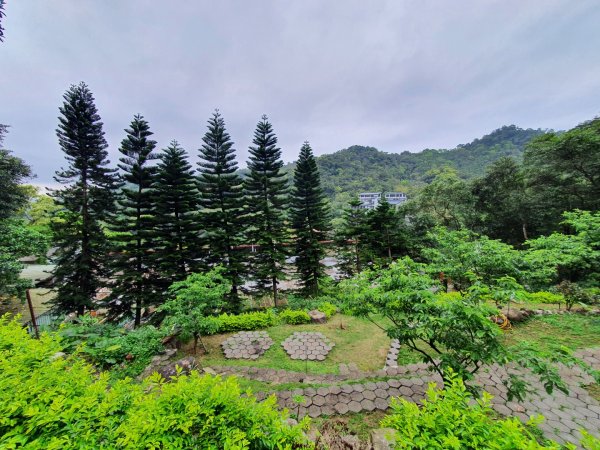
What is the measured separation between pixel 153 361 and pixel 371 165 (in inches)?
2703

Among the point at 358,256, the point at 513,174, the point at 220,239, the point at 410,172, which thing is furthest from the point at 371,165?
the point at 220,239

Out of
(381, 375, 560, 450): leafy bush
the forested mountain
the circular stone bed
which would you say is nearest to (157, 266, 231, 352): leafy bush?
the circular stone bed

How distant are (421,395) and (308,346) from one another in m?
2.80

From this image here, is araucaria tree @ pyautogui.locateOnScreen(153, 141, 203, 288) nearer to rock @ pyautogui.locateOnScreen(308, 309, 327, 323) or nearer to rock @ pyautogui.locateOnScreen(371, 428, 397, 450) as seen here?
rock @ pyautogui.locateOnScreen(308, 309, 327, 323)

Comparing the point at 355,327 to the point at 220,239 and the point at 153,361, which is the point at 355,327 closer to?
the point at 153,361

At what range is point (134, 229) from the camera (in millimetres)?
8836

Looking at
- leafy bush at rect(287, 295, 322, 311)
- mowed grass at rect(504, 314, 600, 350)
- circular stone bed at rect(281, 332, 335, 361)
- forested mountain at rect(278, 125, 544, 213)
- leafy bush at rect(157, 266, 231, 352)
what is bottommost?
Answer: leafy bush at rect(287, 295, 322, 311)

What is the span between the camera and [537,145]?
46.4ft

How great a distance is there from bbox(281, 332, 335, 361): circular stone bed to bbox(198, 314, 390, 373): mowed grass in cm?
12

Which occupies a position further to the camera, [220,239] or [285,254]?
[285,254]

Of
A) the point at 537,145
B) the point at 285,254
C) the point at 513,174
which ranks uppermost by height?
the point at 537,145

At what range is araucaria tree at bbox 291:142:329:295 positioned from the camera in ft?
38.4

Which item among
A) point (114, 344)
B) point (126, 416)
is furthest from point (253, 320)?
point (126, 416)

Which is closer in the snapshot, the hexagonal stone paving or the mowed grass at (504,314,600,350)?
the mowed grass at (504,314,600,350)
